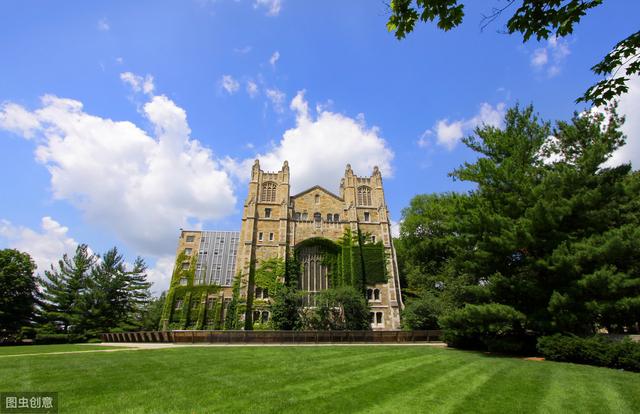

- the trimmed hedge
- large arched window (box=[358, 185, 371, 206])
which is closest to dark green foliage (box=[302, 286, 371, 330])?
large arched window (box=[358, 185, 371, 206])

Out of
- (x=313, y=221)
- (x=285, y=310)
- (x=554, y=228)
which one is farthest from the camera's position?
(x=313, y=221)

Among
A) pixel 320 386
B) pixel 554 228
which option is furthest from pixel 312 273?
pixel 320 386

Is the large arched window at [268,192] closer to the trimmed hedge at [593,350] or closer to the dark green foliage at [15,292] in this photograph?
the dark green foliage at [15,292]

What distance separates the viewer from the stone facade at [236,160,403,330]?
31828mm

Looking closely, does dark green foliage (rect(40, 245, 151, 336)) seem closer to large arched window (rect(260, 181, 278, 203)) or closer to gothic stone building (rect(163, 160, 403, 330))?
gothic stone building (rect(163, 160, 403, 330))

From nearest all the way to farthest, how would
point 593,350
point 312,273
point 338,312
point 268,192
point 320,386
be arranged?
point 320,386
point 593,350
point 338,312
point 312,273
point 268,192

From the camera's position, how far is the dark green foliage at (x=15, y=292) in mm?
28938

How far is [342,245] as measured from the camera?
33.7 m

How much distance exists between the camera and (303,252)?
112ft

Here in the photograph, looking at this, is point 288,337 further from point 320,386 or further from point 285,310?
point 320,386

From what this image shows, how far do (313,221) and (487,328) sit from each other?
22.5 meters

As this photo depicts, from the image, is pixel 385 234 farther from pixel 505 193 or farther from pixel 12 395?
pixel 12 395

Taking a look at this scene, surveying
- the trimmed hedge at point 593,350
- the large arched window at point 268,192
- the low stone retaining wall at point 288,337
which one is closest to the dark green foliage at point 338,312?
the low stone retaining wall at point 288,337

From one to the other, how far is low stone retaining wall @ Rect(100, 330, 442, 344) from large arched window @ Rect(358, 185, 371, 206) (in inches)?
748
